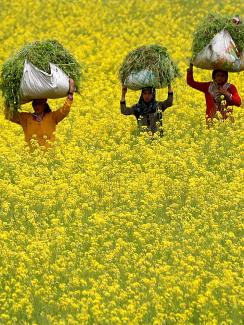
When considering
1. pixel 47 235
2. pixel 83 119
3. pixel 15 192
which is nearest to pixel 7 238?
pixel 47 235

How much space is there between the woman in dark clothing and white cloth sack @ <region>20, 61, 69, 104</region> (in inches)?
40.4

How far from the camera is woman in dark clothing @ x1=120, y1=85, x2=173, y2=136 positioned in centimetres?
1516

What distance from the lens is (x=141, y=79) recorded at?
1483cm

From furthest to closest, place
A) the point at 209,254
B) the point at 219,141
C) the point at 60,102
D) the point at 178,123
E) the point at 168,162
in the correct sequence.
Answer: the point at 60,102
the point at 178,123
the point at 219,141
the point at 168,162
the point at 209,254

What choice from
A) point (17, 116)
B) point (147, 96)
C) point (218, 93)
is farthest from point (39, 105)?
point (218, 93)

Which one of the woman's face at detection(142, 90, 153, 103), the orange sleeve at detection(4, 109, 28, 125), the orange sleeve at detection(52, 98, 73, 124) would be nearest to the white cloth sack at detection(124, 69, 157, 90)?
the woman's face at detection(142, 90, 153, 103)

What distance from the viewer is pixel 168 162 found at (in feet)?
45.6

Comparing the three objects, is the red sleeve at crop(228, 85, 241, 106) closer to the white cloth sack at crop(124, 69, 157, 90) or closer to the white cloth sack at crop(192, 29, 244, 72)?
the white cloth sack at crop(192, 29, 244, 72)

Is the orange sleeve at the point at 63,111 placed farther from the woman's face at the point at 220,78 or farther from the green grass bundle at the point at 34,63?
the woman's face at the point at 220,78

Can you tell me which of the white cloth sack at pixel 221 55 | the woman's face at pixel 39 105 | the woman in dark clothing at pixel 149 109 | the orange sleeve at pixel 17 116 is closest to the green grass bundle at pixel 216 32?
the white cloth sack at pixel 221 55

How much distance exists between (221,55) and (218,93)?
524 mm

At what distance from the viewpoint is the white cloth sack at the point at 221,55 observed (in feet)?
50.0

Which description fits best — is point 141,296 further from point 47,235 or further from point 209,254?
A: point 47,235

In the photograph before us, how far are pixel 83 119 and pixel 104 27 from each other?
7.71 metres
